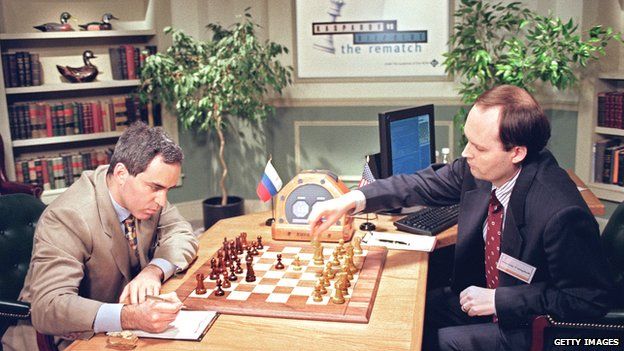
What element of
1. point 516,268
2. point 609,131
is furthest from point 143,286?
point 609,131

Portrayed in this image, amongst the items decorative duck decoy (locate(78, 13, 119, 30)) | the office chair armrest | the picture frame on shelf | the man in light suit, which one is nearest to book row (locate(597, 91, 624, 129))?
the picture frame on shelf

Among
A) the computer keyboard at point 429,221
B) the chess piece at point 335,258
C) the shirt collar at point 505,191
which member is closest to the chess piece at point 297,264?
the chess piece at point 335,258

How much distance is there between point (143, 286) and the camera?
2.04m

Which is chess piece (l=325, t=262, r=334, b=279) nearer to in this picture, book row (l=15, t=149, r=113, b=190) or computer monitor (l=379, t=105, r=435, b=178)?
computer monitor (l=379, t=105, r=435, b=178)

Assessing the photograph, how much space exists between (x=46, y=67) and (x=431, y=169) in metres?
4.02

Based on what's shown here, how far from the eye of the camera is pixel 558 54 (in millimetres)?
4473

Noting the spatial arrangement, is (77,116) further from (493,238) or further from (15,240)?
(493,238)

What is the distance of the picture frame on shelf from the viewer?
532 cm

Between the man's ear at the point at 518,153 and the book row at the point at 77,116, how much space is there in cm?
415

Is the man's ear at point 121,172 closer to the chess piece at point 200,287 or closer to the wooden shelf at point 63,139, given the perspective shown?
the chess piece at point 200,287

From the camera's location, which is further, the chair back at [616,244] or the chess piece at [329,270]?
the chair back at [616,244]

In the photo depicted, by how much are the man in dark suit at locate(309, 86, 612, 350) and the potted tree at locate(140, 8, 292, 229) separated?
2.86 m

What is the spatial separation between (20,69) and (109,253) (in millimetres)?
3621

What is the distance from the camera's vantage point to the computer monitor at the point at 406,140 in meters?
2.99
